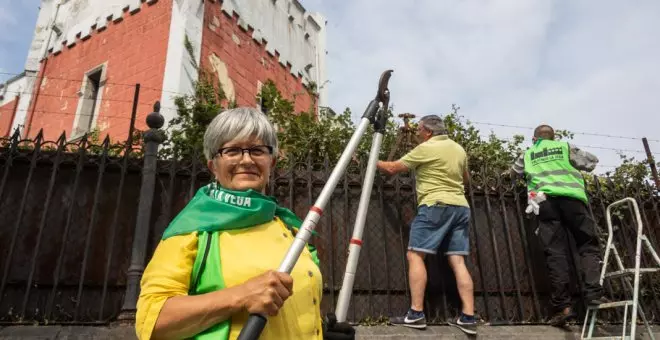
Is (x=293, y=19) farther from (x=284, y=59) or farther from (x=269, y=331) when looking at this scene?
(x=269, y=331)

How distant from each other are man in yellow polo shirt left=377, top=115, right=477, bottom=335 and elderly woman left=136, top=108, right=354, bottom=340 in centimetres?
264

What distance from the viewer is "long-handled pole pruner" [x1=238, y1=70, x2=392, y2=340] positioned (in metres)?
1.27

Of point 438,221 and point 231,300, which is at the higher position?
point 438,221

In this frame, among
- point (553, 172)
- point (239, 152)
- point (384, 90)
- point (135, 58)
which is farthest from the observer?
point (135, 58)

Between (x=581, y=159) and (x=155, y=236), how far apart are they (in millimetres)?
4958

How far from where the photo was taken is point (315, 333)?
1531 mm

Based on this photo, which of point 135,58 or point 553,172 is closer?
point 553,172

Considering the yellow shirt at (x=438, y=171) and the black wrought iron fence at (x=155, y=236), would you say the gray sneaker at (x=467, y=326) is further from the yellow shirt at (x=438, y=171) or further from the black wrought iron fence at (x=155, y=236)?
the yellow shirt at (x=438, y=171)

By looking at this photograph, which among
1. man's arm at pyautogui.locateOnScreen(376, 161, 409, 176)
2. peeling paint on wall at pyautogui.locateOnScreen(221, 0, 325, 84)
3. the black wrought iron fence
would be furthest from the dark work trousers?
peeling paint on wall at pyautogui.locateOnScreen(221, 0, 325, 84)

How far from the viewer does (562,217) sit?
484 centimetres

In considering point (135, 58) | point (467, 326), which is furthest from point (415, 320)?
point (135, 58)

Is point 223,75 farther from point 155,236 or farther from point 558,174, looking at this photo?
point 558,174

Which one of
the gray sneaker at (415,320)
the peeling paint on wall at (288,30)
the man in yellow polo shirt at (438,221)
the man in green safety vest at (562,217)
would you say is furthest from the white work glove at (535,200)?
the peeling paint on wall at (288,30)

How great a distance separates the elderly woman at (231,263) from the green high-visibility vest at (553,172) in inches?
154
